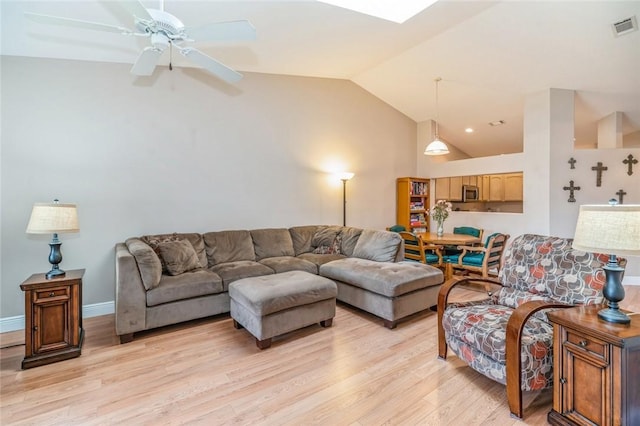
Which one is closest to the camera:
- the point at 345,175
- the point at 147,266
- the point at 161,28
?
the point at 161,28

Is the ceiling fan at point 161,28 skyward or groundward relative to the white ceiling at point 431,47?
groundward

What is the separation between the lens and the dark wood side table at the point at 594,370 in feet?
5.09

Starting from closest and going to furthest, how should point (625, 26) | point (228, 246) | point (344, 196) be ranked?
1. point (625, 26)
2. point (228, 246)
3. point (344, 196)

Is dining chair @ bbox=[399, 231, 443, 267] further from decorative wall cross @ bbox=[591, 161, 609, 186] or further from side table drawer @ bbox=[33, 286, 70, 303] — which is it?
side table drawer @ bbox=[33, 286, 70, 303]

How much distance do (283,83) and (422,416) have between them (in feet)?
14.9

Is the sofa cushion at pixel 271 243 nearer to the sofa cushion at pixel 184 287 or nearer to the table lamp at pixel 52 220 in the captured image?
the sofa cushion at pixel 184 287

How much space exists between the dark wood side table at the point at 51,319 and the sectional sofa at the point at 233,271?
321mm

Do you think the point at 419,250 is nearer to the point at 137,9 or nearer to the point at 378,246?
the point at 378,246

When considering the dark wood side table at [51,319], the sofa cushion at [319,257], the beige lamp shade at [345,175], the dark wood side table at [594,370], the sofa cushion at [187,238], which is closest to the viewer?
the dark wood side table at [594,370]

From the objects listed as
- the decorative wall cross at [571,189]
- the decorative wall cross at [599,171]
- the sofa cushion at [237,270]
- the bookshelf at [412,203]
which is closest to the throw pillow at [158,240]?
the sofa cushion at [237,270]

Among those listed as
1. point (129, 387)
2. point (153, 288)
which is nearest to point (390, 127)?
point (153, 288)

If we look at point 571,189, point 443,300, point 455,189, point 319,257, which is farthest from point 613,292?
point 455,189

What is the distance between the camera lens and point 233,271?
359 cm

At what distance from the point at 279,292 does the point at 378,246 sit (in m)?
1.76
